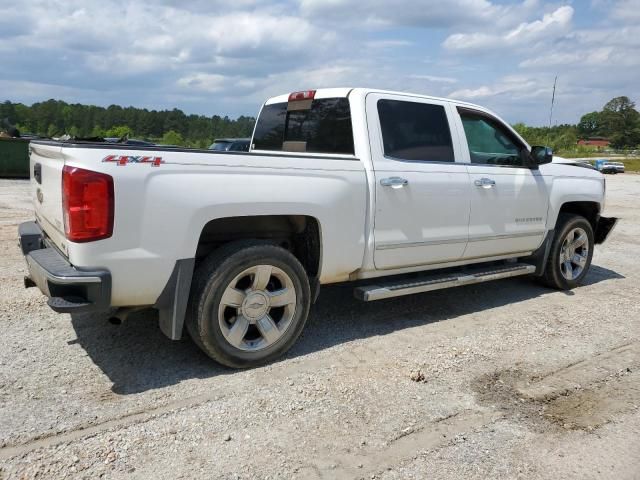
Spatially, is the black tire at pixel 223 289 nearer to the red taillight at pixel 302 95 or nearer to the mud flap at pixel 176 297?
the mud flap at pixel 176 297

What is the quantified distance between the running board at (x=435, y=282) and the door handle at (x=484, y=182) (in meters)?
0.85

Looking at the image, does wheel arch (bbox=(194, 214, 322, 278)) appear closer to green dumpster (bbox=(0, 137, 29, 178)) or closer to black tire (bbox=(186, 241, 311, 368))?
black tire (bbox=(186, 241, 311, 368))

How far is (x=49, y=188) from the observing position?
3537mm

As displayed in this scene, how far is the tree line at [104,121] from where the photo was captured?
62281 mm

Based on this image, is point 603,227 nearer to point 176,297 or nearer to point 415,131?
A: point 415,131

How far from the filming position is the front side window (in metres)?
5.09

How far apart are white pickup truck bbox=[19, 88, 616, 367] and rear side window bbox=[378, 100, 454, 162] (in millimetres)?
13

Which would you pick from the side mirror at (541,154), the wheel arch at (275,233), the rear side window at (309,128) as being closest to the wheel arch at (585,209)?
the side mirror at (541,154)

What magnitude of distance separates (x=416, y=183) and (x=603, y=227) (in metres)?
3.56

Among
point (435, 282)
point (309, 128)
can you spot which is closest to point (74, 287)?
point (309, 128)

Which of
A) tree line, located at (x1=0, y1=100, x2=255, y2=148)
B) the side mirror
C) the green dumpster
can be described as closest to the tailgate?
the side mirror

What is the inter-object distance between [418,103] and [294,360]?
2456 mm

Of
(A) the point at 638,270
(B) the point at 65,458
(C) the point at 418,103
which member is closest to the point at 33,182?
(B) the point at 65,458

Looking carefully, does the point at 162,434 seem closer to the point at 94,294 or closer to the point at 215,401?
the point at 215,401
